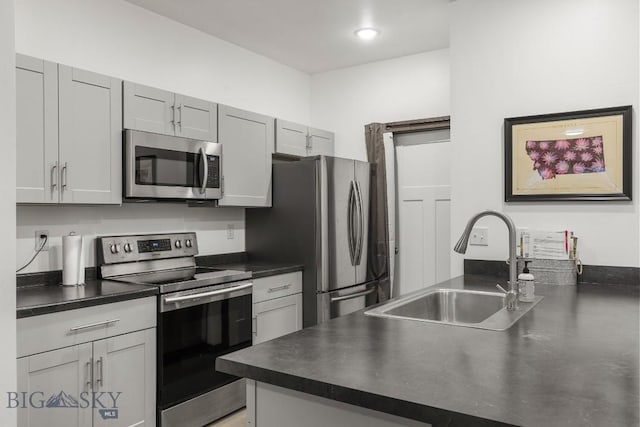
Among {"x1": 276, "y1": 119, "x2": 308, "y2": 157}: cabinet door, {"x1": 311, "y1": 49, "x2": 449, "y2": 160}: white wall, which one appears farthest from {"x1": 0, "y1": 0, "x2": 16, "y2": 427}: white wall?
{"x1": 311, "y1": 49, "x2": 449, "y2": 160}: white wall

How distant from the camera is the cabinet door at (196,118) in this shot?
3.13m

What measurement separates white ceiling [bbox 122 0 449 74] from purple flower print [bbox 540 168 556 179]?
126 cm

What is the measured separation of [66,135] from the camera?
8.27ft

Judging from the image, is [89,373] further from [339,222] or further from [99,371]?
[339,222]

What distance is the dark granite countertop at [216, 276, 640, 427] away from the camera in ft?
3.21

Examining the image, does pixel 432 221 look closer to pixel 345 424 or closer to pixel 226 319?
pixel 226 319

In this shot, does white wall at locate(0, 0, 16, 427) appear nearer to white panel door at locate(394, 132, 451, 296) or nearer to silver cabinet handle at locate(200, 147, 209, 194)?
silver cabinet handle at locate(200, 147, 209, 194)

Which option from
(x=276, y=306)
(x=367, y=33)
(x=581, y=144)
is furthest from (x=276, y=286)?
(x=581, y=144)

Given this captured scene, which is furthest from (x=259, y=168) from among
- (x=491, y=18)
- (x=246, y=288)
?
(x=491, y=18)

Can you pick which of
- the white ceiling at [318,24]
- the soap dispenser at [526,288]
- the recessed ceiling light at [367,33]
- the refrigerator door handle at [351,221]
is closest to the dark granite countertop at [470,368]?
the soap dispenser at [526,288]

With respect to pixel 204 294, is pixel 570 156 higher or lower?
higher

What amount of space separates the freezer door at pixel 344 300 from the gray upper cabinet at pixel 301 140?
1215 mm

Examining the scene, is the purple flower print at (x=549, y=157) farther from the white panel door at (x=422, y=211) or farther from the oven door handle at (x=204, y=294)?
the oven door handle at (x=204, y=294)

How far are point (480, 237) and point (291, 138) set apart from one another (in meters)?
1.81
